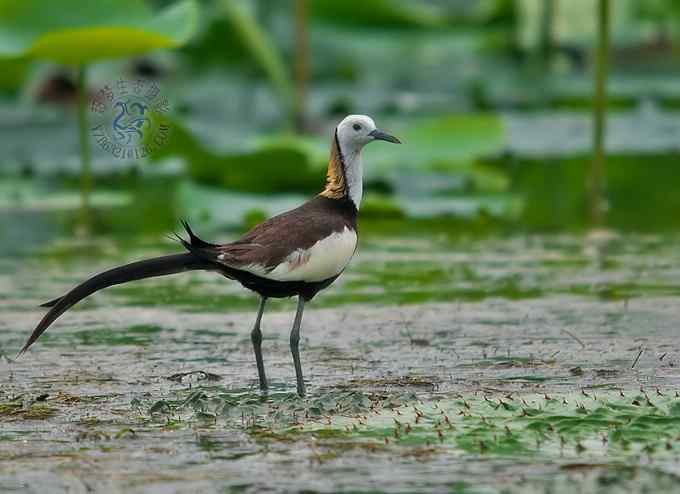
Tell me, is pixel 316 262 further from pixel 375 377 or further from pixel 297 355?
pixel 375 377

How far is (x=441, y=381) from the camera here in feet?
22.0

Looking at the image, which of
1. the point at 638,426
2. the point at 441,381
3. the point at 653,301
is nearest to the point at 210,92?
the point at 653,301

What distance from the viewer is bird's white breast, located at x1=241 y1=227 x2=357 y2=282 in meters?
6.39

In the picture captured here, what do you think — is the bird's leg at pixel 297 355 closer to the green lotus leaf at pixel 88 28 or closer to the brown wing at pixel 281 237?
the brown wing at pixel 281 237

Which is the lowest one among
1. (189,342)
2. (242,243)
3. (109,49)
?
(189,342)

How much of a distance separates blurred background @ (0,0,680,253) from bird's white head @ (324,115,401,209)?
382 centimetres

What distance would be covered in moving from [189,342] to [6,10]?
179 inches

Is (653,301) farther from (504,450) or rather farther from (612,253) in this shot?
(504,450)

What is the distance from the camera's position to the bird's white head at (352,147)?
688 centimetres

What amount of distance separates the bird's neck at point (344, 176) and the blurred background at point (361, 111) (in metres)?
3.84

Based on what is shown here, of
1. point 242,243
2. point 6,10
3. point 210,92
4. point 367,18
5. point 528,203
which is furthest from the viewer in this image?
point 367,18

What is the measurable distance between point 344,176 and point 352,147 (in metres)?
0.15

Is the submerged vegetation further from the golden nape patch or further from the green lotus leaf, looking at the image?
the golden nape patch

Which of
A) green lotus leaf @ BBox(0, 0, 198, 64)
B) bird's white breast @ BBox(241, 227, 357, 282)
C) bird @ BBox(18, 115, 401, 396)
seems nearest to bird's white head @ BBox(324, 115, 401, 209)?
bird @ BBox(18, 115, 401, 396)
